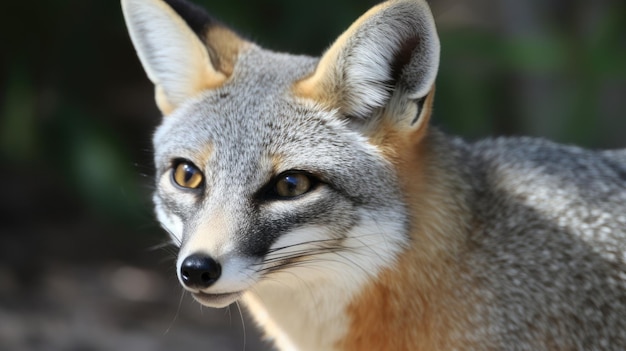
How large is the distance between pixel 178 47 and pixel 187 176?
2.18 ft

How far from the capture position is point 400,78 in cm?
339

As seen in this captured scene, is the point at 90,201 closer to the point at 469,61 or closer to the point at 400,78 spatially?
the point at 469,61

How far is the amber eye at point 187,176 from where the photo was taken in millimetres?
3393

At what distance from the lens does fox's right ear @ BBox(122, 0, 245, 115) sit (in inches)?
147

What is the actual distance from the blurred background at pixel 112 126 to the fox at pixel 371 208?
117 inches

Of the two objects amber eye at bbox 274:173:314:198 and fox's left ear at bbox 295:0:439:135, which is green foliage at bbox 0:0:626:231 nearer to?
fox's left ear at bbox 295:0:439:135

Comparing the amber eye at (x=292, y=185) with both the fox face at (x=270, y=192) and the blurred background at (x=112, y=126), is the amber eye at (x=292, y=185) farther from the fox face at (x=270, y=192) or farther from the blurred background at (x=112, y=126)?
the blurred background at (x=112, y=126)

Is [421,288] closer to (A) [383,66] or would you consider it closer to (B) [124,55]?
(A) [383,66]

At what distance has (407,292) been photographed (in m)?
3.49

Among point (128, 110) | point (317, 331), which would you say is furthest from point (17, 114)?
point (317, 331)

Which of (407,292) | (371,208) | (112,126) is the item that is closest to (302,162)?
(371,208)

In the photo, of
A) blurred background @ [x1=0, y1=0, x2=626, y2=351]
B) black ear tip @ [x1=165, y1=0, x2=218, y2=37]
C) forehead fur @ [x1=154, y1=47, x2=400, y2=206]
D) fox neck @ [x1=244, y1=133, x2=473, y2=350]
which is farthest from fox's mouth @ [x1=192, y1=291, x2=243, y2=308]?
blurred background @ [x1=0, y1=0, x2=626, y2=351]

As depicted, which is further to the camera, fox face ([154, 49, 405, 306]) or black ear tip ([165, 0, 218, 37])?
black ear tip ([165, 0, 218, 37])

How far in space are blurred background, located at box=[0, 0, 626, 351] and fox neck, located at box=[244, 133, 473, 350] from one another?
3.01 meters
